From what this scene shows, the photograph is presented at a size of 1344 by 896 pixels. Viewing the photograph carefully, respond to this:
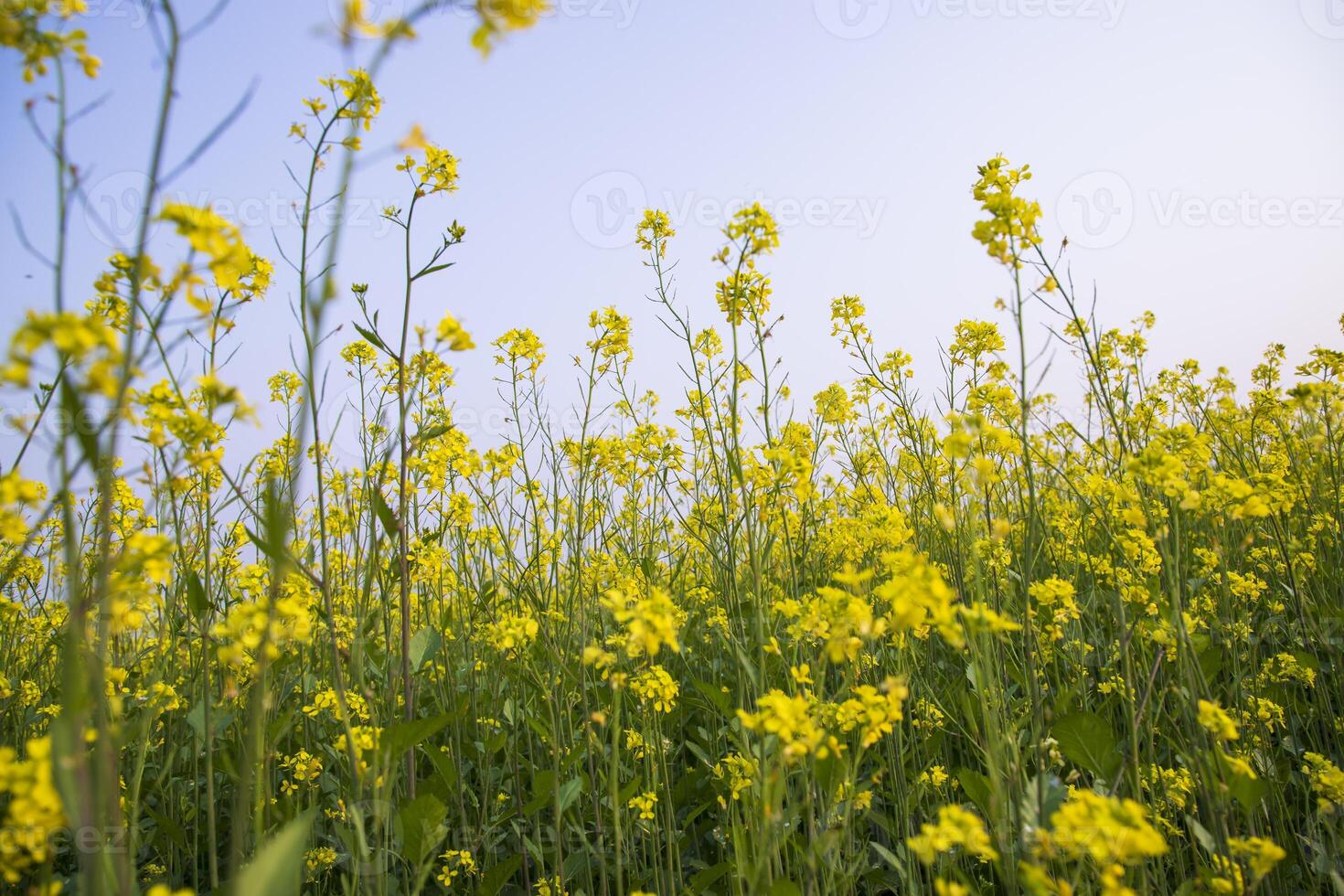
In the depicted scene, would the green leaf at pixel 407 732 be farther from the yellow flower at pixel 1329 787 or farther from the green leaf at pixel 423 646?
the yellow flower at pixel 1329 787

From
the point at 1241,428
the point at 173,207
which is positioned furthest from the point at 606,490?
the point at 1241,428

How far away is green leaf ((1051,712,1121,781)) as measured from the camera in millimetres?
2068

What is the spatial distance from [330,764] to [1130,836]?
3.11 meters

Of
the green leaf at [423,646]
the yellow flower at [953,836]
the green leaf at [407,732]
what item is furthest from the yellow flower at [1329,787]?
the green leaf at [423,646]

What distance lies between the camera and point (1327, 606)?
3111 mm

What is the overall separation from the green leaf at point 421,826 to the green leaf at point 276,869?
32.2 inches

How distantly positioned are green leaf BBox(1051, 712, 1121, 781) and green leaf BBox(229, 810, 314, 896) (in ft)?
6.64

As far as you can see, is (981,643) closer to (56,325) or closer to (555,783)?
(555,783)

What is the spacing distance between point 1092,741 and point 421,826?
1.89 metres

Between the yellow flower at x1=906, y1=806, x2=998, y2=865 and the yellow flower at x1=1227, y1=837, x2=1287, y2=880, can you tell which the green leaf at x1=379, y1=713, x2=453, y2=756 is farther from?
the yellow flower at x1=1227, y1=837, x2=1287, y2=880

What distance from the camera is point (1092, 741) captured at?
2082 millimetres

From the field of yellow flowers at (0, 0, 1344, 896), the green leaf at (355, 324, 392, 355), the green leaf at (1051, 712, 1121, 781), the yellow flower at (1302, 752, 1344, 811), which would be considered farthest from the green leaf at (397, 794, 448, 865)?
the yellow flower at (1302, 752, 1344, 811)

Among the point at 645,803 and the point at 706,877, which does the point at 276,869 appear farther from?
the point at 706,877

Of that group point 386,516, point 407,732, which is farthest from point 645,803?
point 386,516
